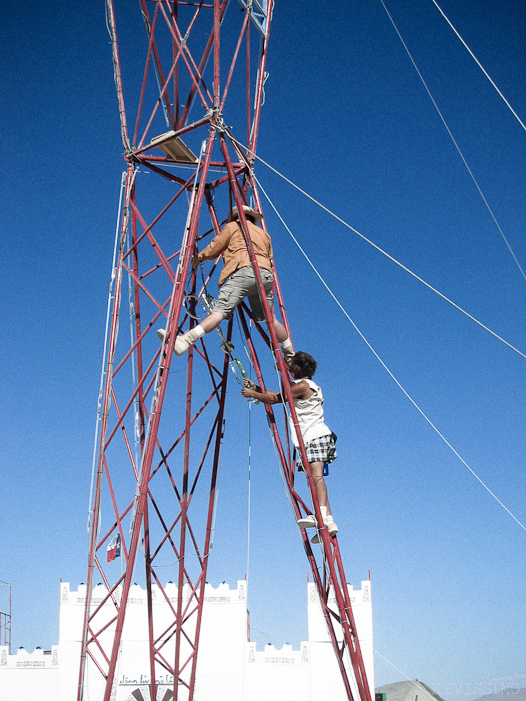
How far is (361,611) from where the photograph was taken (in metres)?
18.9

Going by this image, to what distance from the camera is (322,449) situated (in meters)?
8.30

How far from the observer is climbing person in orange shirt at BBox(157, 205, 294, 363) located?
8703 mm

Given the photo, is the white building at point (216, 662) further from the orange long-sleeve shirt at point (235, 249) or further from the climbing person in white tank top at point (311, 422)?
the orange long-sleeve shirt at point (235, 249)

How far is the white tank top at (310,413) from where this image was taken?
27.7ft

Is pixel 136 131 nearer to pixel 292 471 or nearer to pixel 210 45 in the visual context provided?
pixel 210 45

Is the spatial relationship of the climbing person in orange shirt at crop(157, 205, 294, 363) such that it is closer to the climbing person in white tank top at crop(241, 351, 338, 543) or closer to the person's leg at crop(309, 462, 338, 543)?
the climbing person in white tank top at crop(241, 351, 338, 543)

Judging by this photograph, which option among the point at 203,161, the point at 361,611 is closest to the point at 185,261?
the point at 203,161

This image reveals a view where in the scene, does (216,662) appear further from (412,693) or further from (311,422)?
(311,422)

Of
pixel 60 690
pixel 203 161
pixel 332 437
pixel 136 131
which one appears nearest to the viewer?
pixel 332 437

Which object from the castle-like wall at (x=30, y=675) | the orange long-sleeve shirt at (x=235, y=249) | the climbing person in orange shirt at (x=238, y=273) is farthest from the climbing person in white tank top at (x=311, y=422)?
the castle-like wall at (x=30, y=675)

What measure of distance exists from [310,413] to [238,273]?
182 centimetres

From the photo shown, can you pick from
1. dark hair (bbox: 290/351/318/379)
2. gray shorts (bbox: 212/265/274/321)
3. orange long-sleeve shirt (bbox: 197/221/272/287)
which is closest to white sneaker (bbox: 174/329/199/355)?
gray shorts (bbox: 212/265/274/321)

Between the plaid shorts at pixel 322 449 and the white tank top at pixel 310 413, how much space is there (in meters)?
0.10

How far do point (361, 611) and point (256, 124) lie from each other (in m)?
13.2
